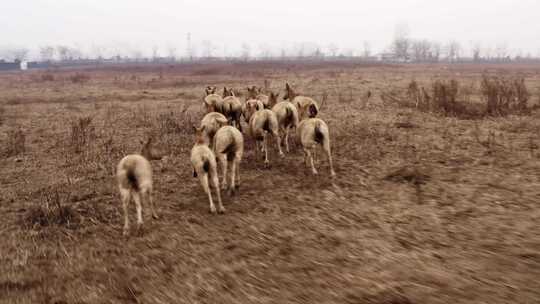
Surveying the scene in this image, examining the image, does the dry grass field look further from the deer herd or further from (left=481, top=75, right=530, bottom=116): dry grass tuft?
(left=481, top=75, right=530, bottom=116): dry grass tuft

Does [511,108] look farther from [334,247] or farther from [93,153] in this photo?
[93,153]

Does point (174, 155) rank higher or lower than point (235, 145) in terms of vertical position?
lower

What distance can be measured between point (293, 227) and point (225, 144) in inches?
88.0

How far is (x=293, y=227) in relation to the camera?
21.1 ft

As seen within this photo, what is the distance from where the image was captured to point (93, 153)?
11250 millimetres

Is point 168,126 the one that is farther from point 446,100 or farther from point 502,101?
point 502,101

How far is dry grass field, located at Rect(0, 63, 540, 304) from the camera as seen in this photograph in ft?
15.0

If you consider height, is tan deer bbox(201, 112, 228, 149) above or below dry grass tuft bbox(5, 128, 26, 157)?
above

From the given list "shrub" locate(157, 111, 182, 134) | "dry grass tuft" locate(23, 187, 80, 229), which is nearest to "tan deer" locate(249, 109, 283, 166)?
"dry grass tuft" locate(23, 187, 80, 229)

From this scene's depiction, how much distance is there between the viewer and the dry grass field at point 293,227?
457 cm

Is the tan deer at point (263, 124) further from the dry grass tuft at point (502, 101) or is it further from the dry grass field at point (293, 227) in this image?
the dry grass tuft at point (502, 101)

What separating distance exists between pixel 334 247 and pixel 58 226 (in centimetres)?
431

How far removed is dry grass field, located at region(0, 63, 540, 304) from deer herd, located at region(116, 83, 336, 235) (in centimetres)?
41

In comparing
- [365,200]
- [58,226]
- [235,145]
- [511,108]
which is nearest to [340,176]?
[365,200]
